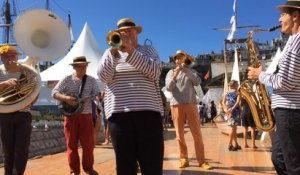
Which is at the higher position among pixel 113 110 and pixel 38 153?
pixel 113 110

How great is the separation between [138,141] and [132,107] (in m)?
0.30

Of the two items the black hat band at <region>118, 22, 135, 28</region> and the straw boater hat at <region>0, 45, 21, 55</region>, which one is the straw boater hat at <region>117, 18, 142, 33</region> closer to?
the black hat band at <region>118, 22, 135, 28</region>

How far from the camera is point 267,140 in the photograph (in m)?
12.4

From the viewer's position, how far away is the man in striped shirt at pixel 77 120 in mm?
6344

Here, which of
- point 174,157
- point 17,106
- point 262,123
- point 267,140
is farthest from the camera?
point 267,140

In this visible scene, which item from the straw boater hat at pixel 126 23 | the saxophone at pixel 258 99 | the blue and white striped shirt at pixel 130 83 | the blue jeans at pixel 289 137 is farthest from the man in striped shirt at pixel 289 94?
the saxophone at pixel 258 99

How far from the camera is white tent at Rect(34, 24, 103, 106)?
48.3ft

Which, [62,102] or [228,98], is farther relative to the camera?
[228,98]

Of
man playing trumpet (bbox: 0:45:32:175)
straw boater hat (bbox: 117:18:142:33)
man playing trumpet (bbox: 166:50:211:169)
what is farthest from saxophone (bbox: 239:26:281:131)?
man playing trumpet (bbox: 0:45:32:175)

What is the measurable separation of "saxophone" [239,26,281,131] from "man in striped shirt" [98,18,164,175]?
7.68 feet

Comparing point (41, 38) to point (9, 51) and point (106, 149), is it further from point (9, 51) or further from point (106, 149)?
point (106, 149)

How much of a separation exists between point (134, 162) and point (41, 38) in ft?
14.6

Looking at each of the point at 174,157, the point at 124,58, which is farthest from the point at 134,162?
the point at 174,157

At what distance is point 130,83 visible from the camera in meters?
3.83
